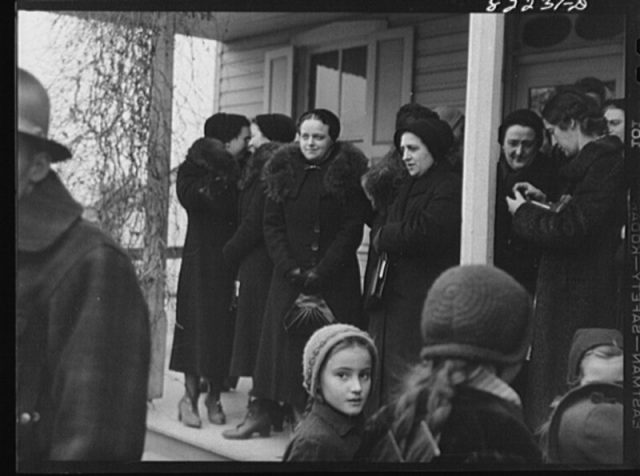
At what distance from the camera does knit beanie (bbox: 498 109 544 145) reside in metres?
4.45

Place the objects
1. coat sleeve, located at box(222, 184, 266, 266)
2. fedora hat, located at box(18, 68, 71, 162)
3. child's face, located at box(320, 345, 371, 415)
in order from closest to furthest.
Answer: fedora hat, located at box(18, 68, 71, 162)
child's face, located at box(320, 345, 371, 415)
coat sleeve, located at box(222, 184, 266, 266)

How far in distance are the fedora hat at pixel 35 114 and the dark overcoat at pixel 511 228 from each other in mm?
1976

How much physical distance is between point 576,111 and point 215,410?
7.09 feet

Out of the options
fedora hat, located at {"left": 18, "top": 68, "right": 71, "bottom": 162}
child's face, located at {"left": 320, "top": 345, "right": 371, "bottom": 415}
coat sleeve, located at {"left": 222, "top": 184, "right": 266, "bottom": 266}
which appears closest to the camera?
fedora hat, located at {"left": 18, "top": 68, "right": 71, "bottom": 162}

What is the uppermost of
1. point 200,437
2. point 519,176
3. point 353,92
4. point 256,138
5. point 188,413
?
point 353,92

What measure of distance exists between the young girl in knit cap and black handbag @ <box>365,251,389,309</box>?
6.0 inches

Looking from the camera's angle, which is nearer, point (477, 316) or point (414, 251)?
point (477, 316)

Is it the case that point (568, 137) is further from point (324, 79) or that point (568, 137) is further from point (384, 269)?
point (324, 79)

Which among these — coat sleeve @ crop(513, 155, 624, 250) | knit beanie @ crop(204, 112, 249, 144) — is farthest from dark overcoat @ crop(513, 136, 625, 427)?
knit beanie @ crop(204, 112, 249, 144)

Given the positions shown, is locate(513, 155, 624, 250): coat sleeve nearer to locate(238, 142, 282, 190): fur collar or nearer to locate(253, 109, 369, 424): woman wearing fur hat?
locate(253, 109, 369, 424): woman wearing fur hat

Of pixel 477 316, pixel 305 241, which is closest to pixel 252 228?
pixel 305 241

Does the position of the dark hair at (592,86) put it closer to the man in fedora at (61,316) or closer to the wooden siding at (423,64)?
the wooden siding at (423,64)

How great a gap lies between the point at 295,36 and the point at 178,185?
2.85 ft

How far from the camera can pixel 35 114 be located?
4293 millimetres
